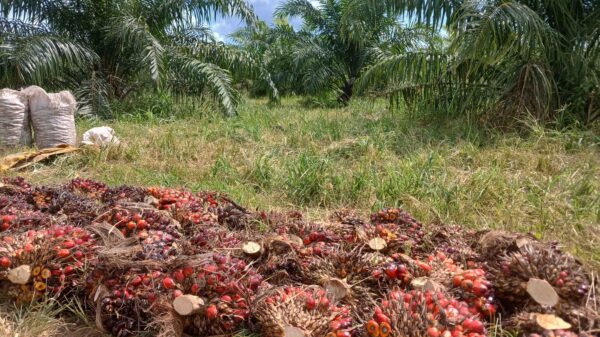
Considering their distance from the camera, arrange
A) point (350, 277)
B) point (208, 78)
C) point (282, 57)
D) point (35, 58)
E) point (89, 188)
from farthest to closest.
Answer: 1. point (282, 57)
2. point (208, 78)
3. point (35, 58)
4. point (89, 188)
5. point (350, 277)

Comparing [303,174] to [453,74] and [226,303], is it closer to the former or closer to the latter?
[226,303]

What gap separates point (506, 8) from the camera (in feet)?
15.2

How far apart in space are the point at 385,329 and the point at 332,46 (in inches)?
430

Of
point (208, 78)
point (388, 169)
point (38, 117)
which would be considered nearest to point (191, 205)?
point (388, 169)

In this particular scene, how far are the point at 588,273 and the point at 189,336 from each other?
1.30 meters

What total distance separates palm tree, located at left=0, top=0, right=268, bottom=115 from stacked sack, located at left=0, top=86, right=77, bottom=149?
4.23ft

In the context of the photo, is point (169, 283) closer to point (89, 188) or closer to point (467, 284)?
point (467, 284)

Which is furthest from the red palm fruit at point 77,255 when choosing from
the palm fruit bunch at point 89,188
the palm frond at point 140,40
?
the palm frond at point 140,40

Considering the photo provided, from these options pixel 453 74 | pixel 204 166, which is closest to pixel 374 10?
pixel 453 74

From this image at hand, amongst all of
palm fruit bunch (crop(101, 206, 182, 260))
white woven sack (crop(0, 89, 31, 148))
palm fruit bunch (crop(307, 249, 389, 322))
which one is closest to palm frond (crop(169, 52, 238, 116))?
white woven sack (crop(0, 89, 31, 148))

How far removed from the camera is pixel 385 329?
4.28 ft

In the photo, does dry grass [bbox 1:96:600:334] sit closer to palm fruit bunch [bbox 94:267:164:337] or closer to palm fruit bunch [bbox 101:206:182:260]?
palm fruit bunch [bbox 101:206:182:260]

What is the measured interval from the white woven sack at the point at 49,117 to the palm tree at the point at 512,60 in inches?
149

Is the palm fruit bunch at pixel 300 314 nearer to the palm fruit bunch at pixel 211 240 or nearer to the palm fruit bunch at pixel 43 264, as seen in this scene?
the palm fruit bunch at pixel 211 240
